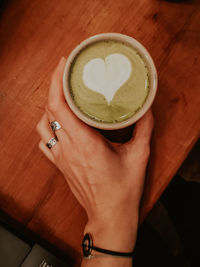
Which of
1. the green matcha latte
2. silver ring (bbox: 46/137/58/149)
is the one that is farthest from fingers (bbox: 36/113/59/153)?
the green matcha latte

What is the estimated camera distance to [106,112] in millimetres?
535

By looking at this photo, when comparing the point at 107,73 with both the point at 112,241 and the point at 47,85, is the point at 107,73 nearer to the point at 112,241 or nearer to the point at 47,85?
the point at 47,85

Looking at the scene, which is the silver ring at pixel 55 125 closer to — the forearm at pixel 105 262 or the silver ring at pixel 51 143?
the silver ring at pixel 51 143

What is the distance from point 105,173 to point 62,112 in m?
0.19

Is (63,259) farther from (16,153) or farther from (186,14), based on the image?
(186,14)

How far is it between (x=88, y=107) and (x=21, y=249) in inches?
16.6

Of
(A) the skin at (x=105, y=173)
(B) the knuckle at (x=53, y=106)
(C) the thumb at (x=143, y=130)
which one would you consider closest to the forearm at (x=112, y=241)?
(A) the skin at (x=105, y=173)

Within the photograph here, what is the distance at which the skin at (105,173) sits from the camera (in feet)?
1.85

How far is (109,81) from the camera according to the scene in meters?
0.54

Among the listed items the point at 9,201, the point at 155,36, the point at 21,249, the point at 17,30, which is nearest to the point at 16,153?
the point at 9,201

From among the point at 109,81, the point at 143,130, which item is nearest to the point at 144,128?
the point at 143,130

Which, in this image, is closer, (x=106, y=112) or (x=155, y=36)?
(x=106, y=112)

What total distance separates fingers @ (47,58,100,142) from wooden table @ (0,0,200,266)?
0.12 m

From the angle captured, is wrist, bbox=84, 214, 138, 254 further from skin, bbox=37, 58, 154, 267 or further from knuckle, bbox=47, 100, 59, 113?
knuckle, bbox=47, 100, 59, 113
